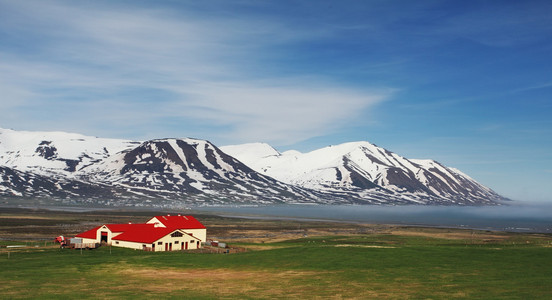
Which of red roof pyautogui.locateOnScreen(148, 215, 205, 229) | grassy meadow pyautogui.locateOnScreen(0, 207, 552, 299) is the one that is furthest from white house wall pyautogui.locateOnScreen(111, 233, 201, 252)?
grassy meadow pyautogui.locateOnScreen(0, 207, 552, 299)

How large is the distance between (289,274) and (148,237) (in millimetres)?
44267

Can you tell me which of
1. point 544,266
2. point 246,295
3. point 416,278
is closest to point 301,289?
point 246,295

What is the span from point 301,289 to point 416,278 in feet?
44.7

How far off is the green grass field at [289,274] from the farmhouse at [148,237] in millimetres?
9854

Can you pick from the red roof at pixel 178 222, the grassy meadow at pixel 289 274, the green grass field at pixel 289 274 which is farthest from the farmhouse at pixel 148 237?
the green grass field at pixel 289 274

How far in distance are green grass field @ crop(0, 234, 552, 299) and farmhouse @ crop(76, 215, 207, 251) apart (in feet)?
32.3

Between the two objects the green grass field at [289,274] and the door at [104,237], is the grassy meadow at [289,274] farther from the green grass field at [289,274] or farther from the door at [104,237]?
the door at [104,237]

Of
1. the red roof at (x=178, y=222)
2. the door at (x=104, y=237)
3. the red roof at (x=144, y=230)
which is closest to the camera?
the red roof at (x=144, y=230)

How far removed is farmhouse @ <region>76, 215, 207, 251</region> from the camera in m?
95.1

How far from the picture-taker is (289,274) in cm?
5978

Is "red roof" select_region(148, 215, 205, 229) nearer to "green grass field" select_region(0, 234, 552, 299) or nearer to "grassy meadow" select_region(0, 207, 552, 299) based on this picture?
"grassy meadow" select_region(0, 207, 552, 299)

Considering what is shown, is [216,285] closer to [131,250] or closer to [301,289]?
[301,289]

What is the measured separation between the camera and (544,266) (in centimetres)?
6041

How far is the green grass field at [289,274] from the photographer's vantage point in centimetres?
4528
